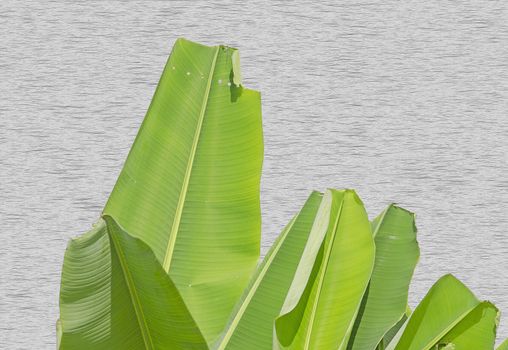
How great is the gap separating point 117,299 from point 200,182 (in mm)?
264

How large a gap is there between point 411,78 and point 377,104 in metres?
0.08

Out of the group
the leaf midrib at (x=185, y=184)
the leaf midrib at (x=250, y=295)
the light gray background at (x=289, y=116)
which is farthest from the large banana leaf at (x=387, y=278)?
the light gray background at (x=289, y=116)

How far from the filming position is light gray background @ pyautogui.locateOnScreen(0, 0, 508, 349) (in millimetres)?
1504

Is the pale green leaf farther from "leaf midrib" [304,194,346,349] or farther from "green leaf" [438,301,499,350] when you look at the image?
"leaf midrib" [304,194,346,349]

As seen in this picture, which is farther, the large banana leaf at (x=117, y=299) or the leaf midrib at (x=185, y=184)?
the leaf midrib at (x=185, y=184)

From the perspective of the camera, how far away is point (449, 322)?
39.8 inches

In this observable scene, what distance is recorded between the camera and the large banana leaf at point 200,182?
1004 mm

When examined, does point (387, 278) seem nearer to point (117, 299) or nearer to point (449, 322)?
point (449, 322)

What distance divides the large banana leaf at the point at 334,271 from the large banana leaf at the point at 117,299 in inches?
6.3

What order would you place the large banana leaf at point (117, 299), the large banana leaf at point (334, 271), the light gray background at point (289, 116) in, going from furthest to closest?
the light gray background at point (289, 116)
the large banana leaf at point (334, 271)
the large banana leaf at point (117, 299)

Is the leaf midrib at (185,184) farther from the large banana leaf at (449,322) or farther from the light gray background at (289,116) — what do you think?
the light gray background at (289,116)

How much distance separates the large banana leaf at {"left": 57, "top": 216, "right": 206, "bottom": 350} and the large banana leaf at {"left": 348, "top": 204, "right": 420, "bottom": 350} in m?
0.27

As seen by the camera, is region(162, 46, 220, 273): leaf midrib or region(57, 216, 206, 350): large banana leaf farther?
region(162, 46, 220, 273): leaf midrib

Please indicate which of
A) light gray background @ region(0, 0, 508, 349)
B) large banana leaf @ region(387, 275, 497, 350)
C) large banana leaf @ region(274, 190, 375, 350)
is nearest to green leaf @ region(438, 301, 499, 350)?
large banana leaf @ region(387, 275, 497, 350)
